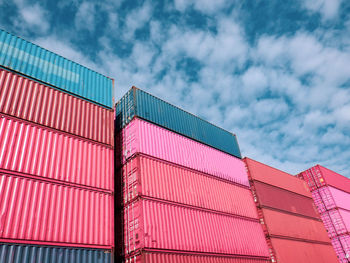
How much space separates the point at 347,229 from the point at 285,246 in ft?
38.3

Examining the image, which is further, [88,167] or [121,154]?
[121,154]

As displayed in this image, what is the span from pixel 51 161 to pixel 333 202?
3036 cm

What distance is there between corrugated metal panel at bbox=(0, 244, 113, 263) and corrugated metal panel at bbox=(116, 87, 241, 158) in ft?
29.0

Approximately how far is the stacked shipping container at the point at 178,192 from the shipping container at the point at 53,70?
7.18 ft

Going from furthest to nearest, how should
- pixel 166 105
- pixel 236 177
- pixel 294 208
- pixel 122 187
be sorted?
pixel 294 208 → pixel 236 177 → pixel 166 105 → pixel 122 187

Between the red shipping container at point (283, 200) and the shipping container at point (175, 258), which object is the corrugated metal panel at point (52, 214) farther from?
the red shipping container at point (283, 200)

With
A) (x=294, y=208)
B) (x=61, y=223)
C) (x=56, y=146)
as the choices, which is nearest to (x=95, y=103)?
(x=56, y=146)

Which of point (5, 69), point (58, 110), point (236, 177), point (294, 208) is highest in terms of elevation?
point (5, 69)

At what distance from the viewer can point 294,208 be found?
2580 centimetres

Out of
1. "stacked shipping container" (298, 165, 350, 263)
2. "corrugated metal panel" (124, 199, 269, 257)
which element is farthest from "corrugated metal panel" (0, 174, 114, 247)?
"stacked shipping container" (298, 165, 350, 263)

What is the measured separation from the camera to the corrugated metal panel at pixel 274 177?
2494 cm

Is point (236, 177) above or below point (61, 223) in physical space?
above

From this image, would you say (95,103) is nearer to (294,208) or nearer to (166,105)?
(166,105)

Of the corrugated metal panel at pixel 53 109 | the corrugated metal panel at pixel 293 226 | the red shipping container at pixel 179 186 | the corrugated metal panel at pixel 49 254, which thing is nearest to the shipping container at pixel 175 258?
the corrugated metal panel at pixel 49 254
